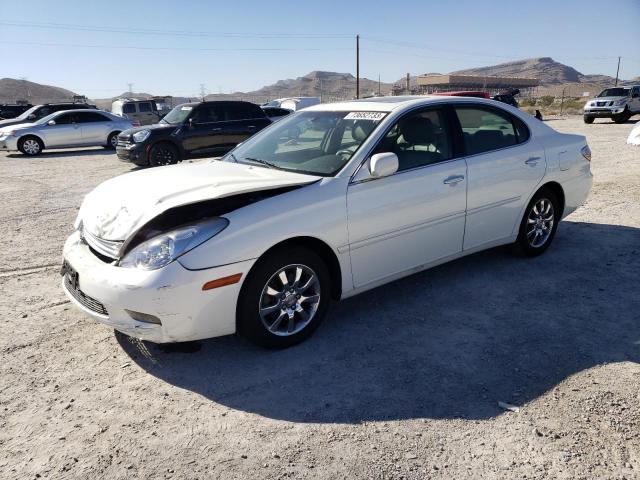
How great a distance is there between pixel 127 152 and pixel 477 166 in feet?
33.3

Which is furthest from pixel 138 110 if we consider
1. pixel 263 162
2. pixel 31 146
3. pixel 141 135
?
pixel 263 162

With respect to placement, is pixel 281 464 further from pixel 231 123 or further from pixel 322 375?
pixel 231 123

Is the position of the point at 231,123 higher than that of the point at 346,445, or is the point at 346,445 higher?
the point at 231,123

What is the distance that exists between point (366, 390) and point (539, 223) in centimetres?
311

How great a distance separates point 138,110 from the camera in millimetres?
25469

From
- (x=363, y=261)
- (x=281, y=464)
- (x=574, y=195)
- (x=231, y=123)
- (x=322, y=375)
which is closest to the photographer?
(x=281, y=464)

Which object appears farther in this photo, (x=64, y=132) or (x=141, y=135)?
(x=64, y=132)

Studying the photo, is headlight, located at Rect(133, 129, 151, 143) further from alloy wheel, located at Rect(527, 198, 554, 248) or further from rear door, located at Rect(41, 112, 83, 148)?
alloy wheel, located at Rect(527, 198, 554, 248)

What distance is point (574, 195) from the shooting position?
5461mm

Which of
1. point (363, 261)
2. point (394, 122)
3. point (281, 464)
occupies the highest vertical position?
point (394, 122)

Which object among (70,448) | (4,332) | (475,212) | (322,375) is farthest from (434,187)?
(4,332)

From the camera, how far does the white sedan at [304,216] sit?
312 centimetres

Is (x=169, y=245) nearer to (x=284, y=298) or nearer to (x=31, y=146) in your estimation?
(x=284, y=298)

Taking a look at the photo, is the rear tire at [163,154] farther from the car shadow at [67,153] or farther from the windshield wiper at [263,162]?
the windshield wiper at [263,162]
